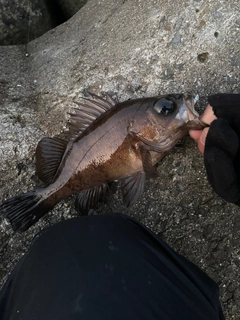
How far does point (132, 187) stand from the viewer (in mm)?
2107

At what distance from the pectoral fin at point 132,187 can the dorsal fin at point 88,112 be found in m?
0.38

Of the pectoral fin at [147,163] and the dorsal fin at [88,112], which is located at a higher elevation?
the dorsal fin at [88,112]

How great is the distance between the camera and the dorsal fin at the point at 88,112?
6.99 feet

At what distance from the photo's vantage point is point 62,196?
216 cm

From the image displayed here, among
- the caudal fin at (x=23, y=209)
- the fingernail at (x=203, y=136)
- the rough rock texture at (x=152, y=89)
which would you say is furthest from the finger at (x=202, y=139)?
the caudal fin at (x=23, y=209)

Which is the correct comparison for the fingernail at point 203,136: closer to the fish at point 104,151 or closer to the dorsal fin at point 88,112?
the fish at point 104,151

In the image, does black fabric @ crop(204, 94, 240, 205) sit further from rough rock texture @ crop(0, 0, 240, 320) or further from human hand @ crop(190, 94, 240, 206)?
rough rock texture @ crop(0, 0, 240, 320)

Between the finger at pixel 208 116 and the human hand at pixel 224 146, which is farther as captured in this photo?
the finger at pixel 208 116

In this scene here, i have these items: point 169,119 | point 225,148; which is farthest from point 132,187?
point 225,148

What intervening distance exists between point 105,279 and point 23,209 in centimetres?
72

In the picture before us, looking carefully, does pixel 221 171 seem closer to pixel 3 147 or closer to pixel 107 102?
pixel 107 102

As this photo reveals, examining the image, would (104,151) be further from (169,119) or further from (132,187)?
(169,119)

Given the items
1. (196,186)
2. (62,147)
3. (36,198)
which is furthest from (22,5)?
(196,186)

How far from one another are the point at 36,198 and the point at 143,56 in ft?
A: 3.40
